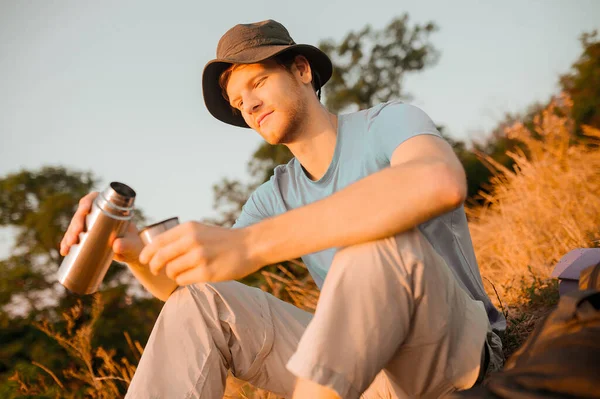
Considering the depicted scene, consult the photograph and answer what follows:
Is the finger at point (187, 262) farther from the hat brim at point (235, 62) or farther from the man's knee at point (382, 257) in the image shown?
the hat brim at point (235, 62)

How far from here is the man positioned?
1.24 m

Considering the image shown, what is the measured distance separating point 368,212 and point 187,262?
1.46 ft

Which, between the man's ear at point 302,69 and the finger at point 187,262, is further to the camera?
the man's ear at point 302,69

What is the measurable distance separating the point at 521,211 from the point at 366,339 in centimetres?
358

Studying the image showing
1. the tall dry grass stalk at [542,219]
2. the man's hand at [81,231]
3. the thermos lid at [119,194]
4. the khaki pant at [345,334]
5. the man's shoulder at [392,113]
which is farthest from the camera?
the tall dry grass stalk at [542,219]

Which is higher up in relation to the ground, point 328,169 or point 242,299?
point 328,169

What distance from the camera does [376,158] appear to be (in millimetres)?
1967

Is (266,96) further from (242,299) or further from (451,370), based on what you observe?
(451,370)

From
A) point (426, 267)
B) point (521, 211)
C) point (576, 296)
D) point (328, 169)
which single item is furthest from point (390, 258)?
point (521, 211)

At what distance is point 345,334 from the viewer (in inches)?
48.0

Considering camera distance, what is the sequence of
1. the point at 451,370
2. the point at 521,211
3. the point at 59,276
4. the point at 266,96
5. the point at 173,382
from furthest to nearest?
the point at 521,211, the point at 266,96, the point at 173,382, the point at 59,276, the point at 451,370

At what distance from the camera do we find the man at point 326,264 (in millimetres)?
1244

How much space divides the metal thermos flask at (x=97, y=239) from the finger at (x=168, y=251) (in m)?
0.16

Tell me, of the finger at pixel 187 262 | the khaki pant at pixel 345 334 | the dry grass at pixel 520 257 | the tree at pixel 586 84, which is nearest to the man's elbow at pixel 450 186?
the khaki pant at pixel 345 334
